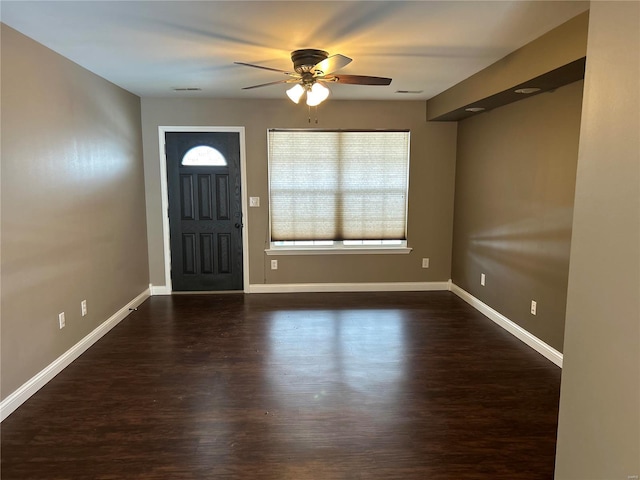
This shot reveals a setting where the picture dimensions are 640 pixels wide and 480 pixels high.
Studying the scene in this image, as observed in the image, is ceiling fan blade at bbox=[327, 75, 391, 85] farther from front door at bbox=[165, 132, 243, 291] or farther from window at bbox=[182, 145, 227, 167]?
window at bbox=[182, 145, 227, 167]

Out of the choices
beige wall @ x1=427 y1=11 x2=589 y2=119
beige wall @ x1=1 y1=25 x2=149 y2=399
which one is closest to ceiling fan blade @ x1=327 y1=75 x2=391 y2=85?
beige wall @ x1=427 y1=11 x2=589 y2=119

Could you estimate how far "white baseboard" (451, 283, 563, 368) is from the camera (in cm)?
333

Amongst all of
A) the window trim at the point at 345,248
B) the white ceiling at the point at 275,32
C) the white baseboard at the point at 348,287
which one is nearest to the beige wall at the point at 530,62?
the white ceiling at the point at 275,32

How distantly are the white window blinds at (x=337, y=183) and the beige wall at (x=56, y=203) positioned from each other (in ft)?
5.81

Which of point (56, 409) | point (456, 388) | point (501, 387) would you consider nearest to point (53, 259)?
point (56, 409)

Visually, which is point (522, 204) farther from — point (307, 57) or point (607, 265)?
point (607, 265)

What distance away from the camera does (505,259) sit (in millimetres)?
4055

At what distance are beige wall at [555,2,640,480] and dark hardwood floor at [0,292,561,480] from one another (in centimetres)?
82

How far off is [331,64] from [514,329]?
2876mm

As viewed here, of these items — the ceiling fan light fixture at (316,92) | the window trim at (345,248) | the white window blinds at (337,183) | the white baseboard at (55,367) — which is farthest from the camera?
the window trim at (345,248)

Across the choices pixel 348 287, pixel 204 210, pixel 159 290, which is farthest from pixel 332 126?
pixel 159 290

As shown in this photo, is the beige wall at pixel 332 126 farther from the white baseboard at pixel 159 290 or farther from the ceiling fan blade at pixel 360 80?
the ceiling fan blade at pixel 360 80

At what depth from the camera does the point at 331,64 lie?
9.25ft

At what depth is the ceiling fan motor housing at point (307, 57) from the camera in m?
2.89
